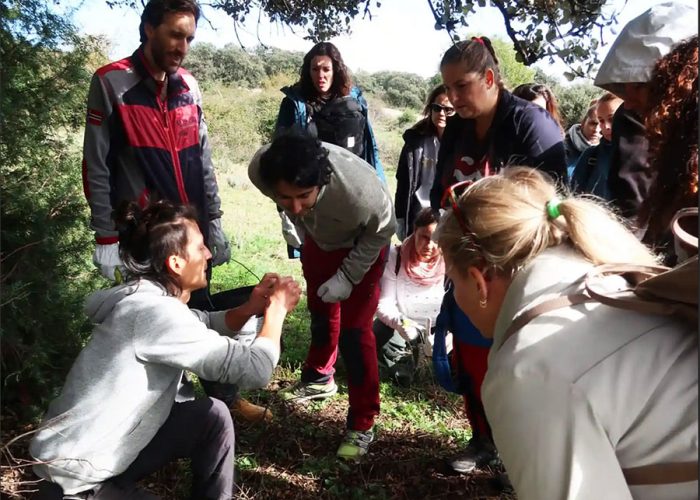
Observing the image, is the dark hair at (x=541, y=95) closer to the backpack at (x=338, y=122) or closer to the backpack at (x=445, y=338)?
the backpack at (x=338, y=122)

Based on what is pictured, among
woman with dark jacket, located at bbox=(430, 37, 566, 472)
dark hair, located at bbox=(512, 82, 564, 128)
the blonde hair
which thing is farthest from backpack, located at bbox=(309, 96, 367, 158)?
the blonde hair

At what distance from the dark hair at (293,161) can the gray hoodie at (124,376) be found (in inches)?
25.4

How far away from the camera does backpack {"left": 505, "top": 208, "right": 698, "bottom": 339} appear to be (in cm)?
99

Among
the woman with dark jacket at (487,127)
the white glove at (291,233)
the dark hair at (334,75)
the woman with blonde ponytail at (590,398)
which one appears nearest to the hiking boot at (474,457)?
the woman with dark jacket at (487,127)

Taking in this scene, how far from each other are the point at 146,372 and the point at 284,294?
52cm

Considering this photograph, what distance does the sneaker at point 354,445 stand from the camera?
2.84 metres

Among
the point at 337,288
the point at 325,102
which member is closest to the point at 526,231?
the point at 337,288

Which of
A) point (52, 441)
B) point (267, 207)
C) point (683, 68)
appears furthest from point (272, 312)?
point (267, 207)

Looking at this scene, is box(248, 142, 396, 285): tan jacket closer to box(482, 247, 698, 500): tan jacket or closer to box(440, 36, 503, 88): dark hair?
box(440, 36, 503, 88): dark hair

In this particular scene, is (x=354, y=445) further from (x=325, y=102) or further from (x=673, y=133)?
(x=325, y=102)

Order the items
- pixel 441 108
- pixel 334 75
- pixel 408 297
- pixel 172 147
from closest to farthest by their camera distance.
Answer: pixel 172 147
pixel 408 297
pixel 441 108
pixel 334 75

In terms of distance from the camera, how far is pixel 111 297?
1.97 meters

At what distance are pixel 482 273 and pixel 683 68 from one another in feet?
2.89

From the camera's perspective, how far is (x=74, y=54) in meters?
2.66
